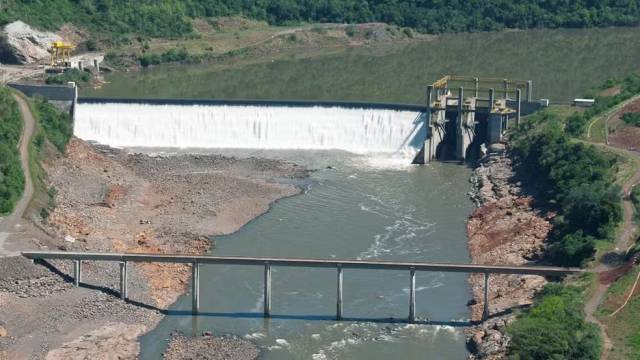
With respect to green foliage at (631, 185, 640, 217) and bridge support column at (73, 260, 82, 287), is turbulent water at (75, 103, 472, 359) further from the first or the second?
green foliage at (631, 185, 640, 217)

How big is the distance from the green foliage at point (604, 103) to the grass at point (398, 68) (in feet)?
21.4

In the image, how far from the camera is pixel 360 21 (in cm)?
15712

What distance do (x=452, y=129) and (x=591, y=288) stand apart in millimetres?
37380

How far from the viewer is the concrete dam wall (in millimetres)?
102375

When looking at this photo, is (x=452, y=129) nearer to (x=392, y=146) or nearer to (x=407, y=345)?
(x=392, y=146)

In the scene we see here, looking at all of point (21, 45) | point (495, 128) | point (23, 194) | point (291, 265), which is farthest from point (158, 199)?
point (21, 45)

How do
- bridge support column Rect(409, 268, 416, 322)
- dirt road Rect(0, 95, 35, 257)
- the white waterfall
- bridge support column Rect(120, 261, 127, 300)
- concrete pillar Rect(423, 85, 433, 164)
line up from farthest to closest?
the white waterfall, concrete pillar Rect(423, 85, 433, 164), dirt road Rect(0, 95, 35, 257), bridge support column Rect(120, 261, 127, 300), bridge support column Rect(409, 268, 416, 322)

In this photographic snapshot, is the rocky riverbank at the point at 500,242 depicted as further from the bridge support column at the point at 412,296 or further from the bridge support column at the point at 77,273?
the bridge support column at the point at 77,273

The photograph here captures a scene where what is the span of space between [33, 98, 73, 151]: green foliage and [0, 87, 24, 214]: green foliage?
66.2 inches

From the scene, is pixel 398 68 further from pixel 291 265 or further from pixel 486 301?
pixel 486 301

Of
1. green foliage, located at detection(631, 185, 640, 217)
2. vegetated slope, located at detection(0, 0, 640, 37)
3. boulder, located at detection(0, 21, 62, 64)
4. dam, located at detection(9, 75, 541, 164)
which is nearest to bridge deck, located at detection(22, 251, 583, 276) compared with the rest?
green foliage, located at detection(631, 185, 640, 217)

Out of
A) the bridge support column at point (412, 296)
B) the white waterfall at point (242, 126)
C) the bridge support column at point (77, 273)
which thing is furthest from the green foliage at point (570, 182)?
the bridge support column at point (77, 273)

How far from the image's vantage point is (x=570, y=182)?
79.9 meters

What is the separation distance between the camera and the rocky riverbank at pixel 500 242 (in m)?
62.9
